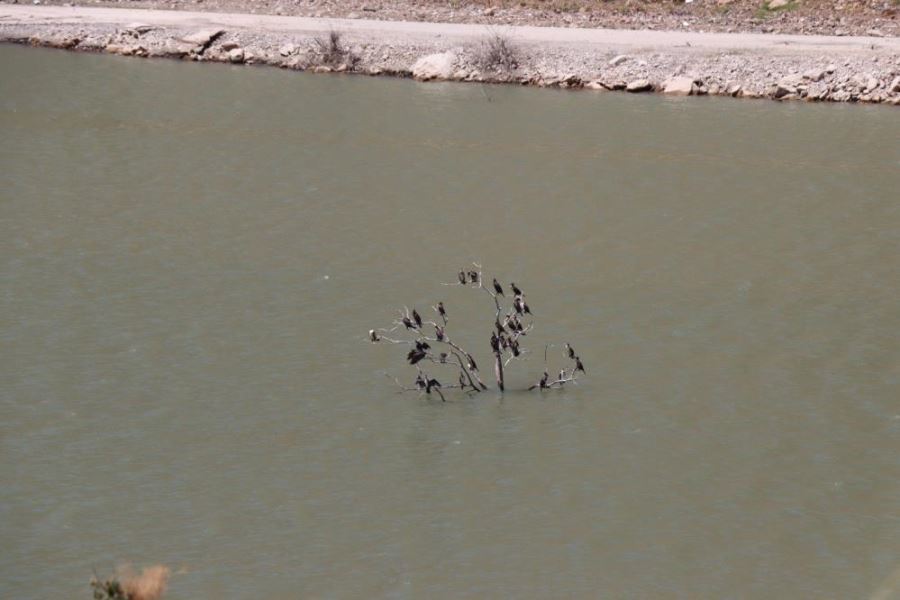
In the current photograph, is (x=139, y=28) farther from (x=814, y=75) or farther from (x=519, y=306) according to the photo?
(x=519, y=306)

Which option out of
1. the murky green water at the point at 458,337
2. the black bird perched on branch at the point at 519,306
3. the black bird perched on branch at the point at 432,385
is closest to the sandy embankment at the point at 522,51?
the murky green water at the point at 458,337

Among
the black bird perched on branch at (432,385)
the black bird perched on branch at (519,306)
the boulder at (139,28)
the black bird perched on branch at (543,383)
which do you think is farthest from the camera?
the boulder at (139,28)

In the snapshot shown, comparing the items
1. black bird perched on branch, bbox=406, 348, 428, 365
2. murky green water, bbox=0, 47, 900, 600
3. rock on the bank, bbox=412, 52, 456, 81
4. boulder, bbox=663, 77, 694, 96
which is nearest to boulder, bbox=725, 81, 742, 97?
boulder, bbox=663, 77, 694, 96

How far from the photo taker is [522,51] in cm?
2538

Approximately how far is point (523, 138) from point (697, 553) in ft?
39.6

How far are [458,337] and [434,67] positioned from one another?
13.0 m

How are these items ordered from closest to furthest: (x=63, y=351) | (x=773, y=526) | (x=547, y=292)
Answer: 1. (x=773, y=526)
2. (x=63, y=351)
3. (x=547, y=292)

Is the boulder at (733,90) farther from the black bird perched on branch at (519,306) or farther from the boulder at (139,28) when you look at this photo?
the black bird perched on branch at (519,306)

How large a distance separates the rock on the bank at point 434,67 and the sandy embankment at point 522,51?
17 mm

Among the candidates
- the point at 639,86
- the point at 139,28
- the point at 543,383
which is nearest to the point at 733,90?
the point at 639,86

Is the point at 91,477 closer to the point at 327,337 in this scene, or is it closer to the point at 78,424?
the point at 78,424

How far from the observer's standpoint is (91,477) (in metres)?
10.1

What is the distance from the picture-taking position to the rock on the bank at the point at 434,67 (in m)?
25.1

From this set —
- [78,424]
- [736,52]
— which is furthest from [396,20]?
[78,424]
